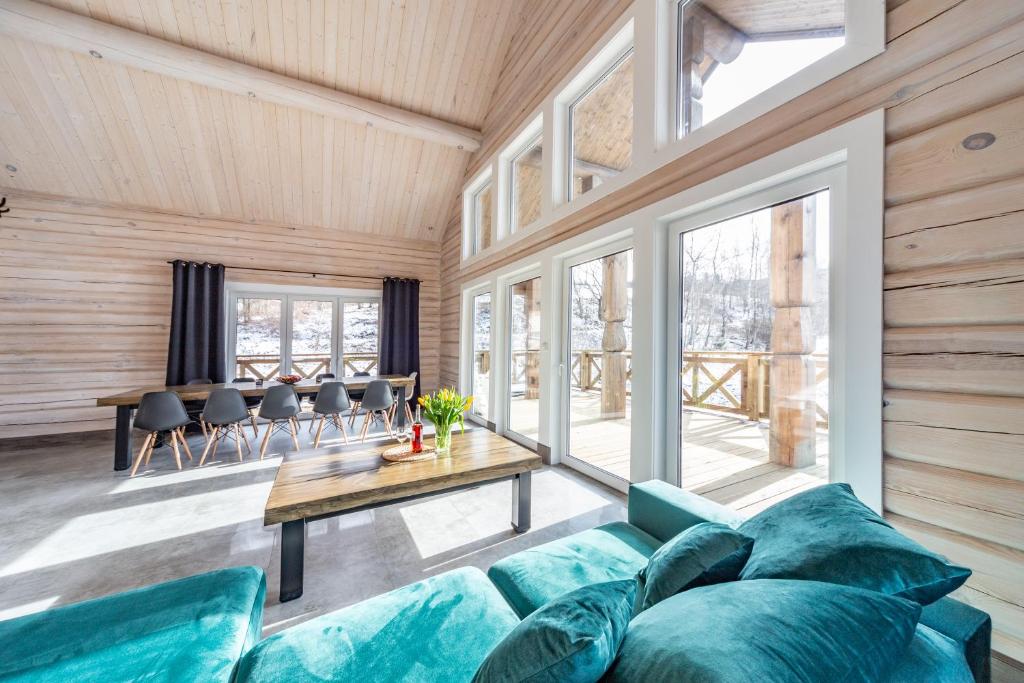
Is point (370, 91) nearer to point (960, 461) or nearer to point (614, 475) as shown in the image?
point (614, 475)

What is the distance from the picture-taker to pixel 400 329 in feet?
20.4

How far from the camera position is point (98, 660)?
0.88 m

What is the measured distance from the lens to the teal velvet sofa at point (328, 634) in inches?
32.2

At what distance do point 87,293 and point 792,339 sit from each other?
24.5ft

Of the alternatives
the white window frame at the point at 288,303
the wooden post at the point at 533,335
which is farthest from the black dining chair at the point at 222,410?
the wooden post at the point at 533,335

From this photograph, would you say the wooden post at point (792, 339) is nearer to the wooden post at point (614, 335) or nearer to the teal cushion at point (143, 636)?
the wooden post at point (614, 335)

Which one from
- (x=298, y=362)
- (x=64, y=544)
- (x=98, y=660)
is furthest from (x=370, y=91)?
(x=98, y=660)

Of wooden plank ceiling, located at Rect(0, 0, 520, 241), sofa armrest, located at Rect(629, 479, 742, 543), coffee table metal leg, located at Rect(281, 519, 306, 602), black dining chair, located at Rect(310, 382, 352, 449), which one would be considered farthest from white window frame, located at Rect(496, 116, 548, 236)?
coffee table metal leg, located at Rect(281, 519, 306, 602)

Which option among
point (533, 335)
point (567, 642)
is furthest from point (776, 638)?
point (533, 335)

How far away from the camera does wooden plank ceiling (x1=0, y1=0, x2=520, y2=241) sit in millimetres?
3656

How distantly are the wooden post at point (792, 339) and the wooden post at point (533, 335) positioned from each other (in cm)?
220

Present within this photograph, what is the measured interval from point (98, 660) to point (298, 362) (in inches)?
220

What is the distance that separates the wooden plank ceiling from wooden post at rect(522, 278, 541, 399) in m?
2.65

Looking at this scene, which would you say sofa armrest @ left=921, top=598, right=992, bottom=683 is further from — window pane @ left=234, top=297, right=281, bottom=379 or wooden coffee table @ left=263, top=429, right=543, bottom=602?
window pane @ left=234, top=297, right=281, bottom=379
